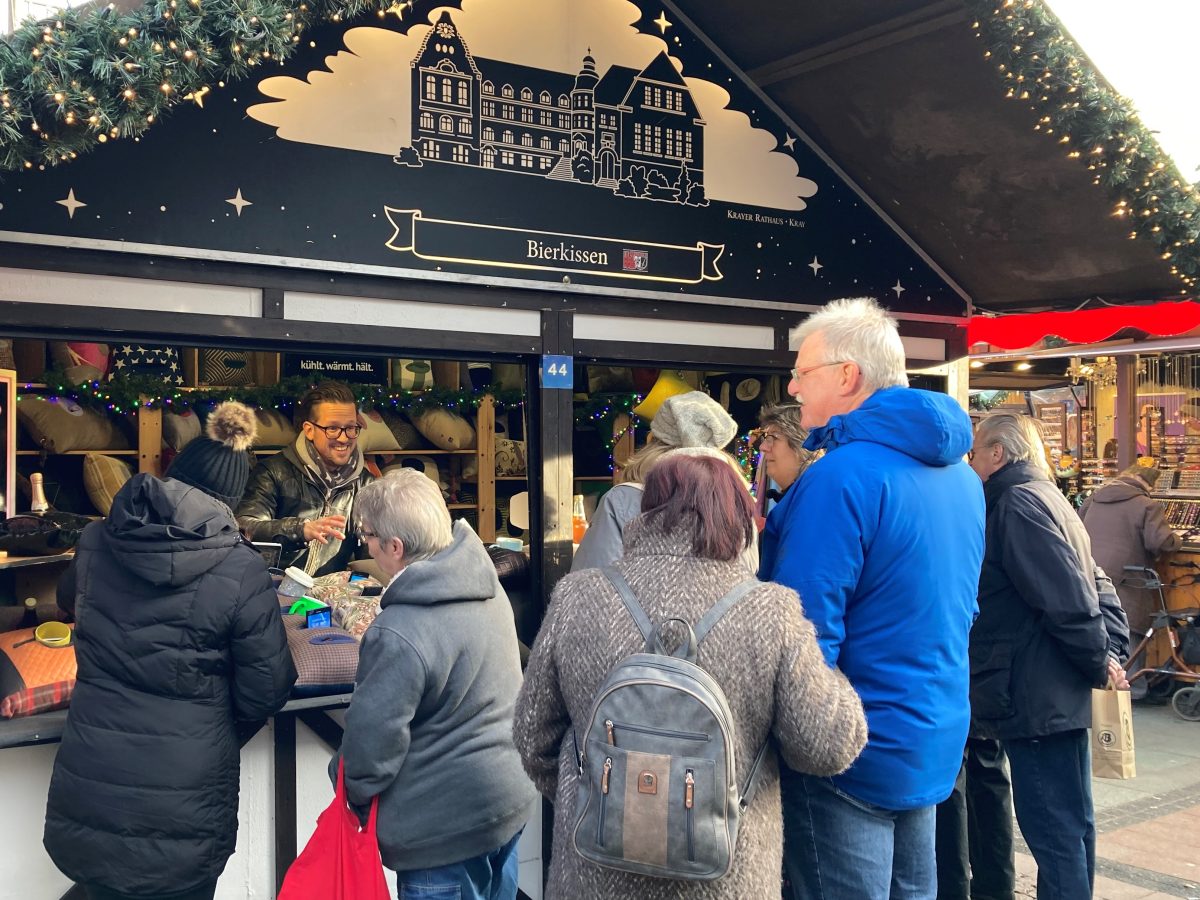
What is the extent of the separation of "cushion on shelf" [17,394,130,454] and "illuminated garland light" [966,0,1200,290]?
5.27 m

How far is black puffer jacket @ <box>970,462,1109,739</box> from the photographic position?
11.2 ft

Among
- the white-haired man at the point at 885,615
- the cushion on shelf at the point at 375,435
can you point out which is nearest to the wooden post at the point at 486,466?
the cushion on shelf at the point at 375,435

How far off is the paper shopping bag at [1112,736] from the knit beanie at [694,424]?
1.65 m

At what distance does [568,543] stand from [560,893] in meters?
2.53

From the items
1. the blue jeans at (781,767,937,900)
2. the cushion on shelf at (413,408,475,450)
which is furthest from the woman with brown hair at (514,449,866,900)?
the cushion on shelf at (413,408,475,450)

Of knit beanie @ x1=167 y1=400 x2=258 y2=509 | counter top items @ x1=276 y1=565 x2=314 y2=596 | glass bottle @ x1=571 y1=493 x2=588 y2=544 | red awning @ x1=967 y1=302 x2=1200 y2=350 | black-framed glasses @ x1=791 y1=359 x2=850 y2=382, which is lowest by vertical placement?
counter top items @ x1=276 y1=565 x2=314 y2=596

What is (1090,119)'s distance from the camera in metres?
4.07

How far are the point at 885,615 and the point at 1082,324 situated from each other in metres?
4.26

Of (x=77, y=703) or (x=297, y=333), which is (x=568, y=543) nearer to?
(x=297, y=333)

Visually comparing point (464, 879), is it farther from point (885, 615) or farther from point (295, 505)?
point (295, 505)

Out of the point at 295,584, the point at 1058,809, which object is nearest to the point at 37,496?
the point at 295,584

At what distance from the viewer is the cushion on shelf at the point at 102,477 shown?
6367 millimetres

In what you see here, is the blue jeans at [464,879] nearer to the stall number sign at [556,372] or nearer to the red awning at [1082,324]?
the stall number sign at [556,372]

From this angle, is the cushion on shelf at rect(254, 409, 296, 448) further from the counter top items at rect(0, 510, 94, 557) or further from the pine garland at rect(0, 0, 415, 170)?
the pine garland at rect(0, 0, 415, 170)
